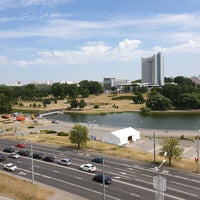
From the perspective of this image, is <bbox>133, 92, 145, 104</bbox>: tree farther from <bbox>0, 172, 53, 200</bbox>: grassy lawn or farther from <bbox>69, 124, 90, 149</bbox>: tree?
<bbox>0, 172, 53, 200</bbox>: grassy lawn

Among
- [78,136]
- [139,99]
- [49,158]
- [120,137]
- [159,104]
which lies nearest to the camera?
[49,158]

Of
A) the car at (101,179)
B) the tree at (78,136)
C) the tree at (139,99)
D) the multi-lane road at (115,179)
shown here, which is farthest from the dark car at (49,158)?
the tree at (139,99)

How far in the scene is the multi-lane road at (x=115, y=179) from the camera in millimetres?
34938

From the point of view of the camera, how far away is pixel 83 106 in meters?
162

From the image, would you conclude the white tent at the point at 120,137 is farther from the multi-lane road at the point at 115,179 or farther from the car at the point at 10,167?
the car at the point at 10,167

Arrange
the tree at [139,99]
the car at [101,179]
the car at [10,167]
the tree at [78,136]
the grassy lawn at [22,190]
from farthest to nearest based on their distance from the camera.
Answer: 1. the tree at [139,99]
2. the tree at [78,136]
3. the car at [10,167]
4. the car at [101,179]
5. the grassy lawn at [22,190]

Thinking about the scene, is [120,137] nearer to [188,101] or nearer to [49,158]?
[49,158]

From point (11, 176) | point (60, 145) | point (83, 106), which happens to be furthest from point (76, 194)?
point (83, 106)

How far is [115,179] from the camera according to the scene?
40.5m

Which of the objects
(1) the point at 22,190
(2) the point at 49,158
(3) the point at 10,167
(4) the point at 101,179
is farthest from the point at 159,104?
(1) the point at 22,190

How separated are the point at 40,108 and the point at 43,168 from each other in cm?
12541

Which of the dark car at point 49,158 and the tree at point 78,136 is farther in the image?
the tree at point 78,136

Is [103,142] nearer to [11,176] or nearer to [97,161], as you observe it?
[97,161]

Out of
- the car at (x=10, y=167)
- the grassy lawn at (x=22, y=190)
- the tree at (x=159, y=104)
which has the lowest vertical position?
the grassy lawn at (x=22, y=190)
